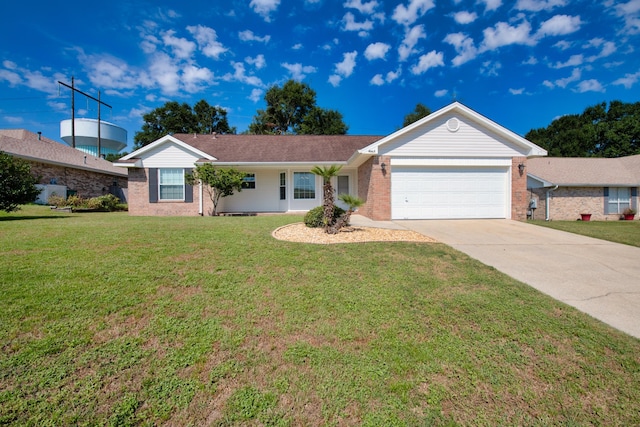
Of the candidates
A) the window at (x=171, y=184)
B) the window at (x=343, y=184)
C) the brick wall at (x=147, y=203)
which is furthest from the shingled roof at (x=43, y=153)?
the window at (x=343, y=184)

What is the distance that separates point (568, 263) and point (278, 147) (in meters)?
14.3

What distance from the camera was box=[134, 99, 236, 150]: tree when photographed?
33781 mm

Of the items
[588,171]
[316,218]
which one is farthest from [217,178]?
[588,171]

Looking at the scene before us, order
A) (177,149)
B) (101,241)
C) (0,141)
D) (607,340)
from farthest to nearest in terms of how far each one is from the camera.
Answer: (0,141), (177,149), (101,241), (607,340)

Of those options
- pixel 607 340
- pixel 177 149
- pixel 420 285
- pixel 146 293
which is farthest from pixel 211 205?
pixel 607 340

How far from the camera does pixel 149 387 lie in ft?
7.14

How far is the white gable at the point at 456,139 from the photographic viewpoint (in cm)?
1148

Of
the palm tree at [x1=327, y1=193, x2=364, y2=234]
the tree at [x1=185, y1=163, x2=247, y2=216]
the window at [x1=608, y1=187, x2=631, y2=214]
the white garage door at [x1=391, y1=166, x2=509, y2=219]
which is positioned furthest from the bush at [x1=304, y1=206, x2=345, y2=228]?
the window at [x1=608, y1=187, x2=631, y2=214]

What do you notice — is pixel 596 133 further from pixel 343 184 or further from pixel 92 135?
pixel 92 135

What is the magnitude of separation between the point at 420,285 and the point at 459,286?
25.0 inches

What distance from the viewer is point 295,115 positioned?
3409 cm

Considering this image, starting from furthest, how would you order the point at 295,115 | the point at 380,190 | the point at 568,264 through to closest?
the point at 295,115 < the point at 380,190 < the point at 568,264

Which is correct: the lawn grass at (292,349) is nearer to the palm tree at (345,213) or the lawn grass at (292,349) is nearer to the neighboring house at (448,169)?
the palm tree at (345,213)

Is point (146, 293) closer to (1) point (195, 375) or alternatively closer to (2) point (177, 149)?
(1) point (195, 375)
